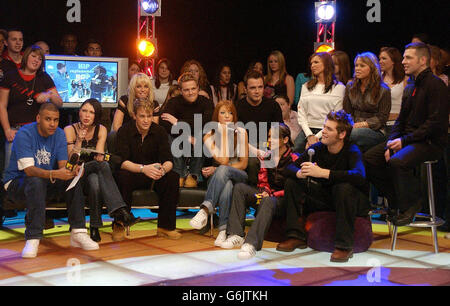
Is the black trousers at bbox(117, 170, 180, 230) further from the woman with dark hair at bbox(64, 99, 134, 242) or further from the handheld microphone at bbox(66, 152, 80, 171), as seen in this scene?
the handheld microphone at bbox(66, 152, 80, 171)

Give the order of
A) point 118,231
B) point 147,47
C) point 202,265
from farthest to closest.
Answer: point 147,47 < point 118,231 < point 202,265

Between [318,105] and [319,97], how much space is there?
0.25 feet

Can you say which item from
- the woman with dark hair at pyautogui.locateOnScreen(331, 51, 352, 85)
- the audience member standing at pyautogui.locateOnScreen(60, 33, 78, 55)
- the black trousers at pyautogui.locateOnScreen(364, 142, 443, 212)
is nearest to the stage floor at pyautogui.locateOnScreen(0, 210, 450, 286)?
the black trousers at pyautogui.locateOnScreen(364, 142, 443, 212)

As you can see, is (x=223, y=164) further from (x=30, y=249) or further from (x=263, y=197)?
(x=30, y=249)

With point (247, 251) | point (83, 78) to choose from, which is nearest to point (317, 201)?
point (247, 251)

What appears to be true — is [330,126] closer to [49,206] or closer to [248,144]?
[248,144]

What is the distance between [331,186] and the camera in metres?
4.63

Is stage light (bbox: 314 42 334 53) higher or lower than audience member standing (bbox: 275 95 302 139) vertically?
higher

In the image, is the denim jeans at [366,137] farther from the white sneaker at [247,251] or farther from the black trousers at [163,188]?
the black trousers at [163,188]

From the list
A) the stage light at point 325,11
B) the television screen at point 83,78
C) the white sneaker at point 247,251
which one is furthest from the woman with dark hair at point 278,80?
the white sneaker at point 247,251

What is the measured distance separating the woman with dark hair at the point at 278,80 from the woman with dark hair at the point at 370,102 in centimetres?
162

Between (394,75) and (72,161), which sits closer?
(72,161)

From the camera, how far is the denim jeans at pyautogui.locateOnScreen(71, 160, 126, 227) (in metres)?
4.84

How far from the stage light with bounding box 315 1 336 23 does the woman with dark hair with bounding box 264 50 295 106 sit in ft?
6.40
